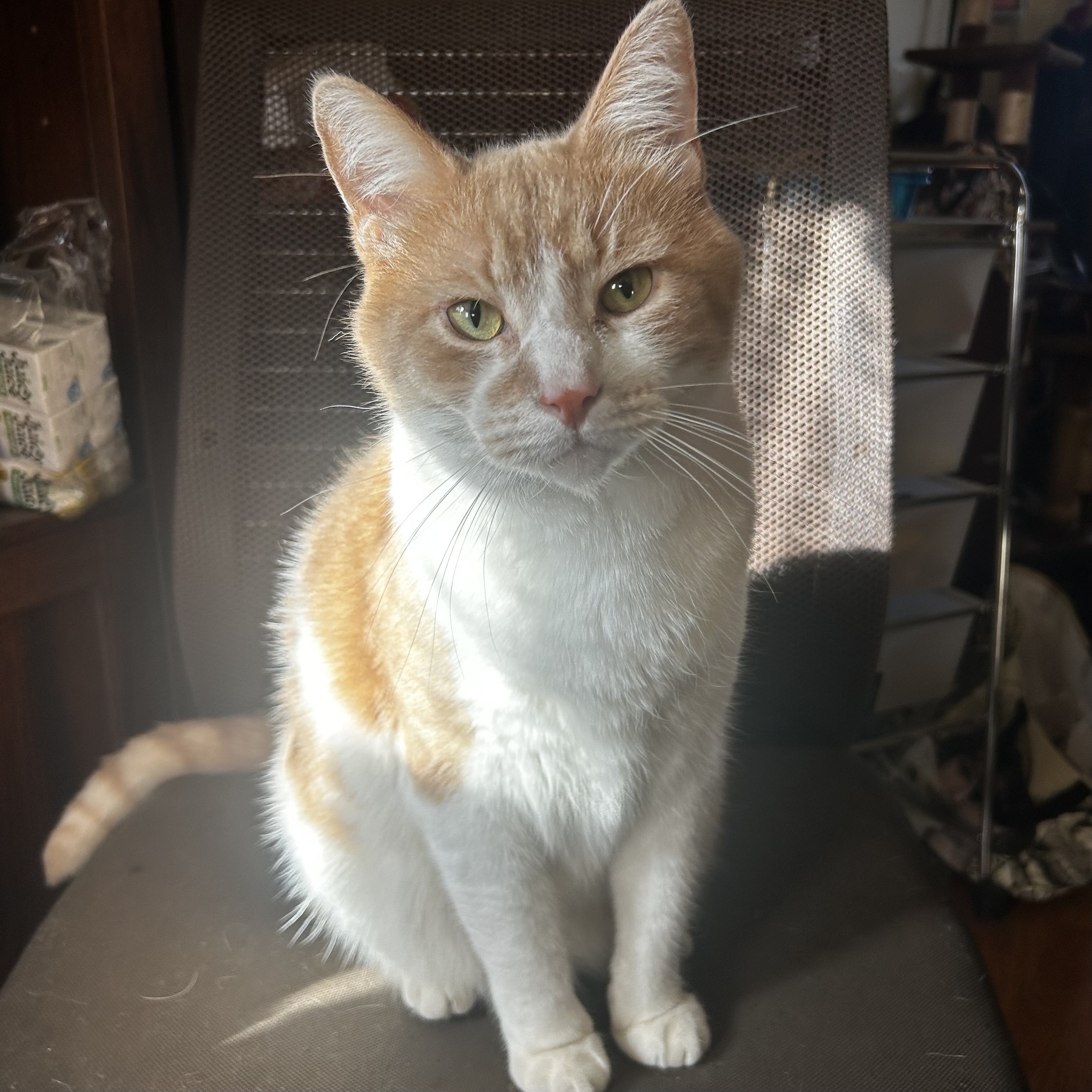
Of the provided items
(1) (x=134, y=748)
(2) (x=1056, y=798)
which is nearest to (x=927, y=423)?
(2) (x=1056, y=798)

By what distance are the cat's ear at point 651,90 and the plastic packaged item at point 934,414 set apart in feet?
2.79

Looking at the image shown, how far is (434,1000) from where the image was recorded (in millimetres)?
890

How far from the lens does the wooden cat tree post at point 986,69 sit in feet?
6.03

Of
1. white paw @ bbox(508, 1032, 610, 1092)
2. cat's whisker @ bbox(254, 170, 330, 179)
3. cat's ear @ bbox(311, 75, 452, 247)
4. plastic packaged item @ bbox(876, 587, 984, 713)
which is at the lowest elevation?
plastic packaged item @ bbox(876, 587, 984, 713)

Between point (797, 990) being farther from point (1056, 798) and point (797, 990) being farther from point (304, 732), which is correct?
point (1056, 798)

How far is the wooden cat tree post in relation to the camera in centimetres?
184

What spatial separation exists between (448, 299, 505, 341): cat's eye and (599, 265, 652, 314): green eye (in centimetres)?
9

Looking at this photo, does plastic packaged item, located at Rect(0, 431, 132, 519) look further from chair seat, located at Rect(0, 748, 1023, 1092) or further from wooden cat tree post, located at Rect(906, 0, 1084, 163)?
wooden cat tree post, located at Rect(906, 0, 1084, 163)

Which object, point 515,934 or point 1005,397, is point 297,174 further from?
point 1005,397

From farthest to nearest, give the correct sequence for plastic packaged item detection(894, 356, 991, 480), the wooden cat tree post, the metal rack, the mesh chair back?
the wooden cat tree post → plastic packaged item detection(894, 356, 991, 480) → the metal rack → the mesh chair back

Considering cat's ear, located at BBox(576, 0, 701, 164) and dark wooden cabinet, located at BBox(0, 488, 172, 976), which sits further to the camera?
dark wooden cabinet, located at BBox(0, 488, 172, 976)

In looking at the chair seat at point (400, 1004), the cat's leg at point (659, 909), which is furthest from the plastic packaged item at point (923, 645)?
the cat's leg at point (659, 909)

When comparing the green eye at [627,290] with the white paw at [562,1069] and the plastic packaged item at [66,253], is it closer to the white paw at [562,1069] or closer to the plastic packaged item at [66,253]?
the white paw at [562,1069]

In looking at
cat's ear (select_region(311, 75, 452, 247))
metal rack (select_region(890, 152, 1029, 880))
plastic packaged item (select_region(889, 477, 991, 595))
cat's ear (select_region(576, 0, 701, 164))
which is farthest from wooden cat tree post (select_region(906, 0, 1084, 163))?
cat's ear (select_region(311, 75, 452, 247))
